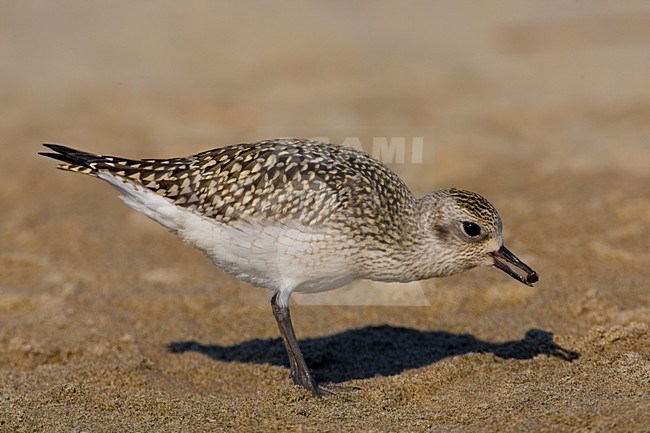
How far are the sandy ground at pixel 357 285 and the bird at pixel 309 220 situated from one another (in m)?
0.73

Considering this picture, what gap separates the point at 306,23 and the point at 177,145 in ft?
18.5

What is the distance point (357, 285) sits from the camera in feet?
25.1

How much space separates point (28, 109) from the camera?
1284cm

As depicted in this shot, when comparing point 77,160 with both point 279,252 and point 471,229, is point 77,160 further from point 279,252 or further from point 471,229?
point 471,229

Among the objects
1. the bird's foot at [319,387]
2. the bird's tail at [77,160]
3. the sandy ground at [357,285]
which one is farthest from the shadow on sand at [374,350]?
the bird's tail at [77,160]

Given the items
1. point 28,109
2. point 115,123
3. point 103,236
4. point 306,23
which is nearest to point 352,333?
point 103,236

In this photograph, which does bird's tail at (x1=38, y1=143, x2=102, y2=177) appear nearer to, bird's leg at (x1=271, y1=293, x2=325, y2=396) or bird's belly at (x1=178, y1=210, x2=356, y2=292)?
bird's belly at (x1=178, y1=210, x2=356, y2=292)

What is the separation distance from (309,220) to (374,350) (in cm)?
146

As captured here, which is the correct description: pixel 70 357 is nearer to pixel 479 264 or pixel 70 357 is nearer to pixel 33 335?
pixel 33 335

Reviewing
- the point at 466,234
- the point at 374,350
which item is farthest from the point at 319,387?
the point at 466,234

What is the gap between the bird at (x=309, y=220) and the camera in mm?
5246

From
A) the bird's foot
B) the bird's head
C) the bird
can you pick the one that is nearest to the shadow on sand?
the bird's foot

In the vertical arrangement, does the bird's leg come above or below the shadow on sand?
above

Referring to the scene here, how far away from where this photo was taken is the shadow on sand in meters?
5.81
